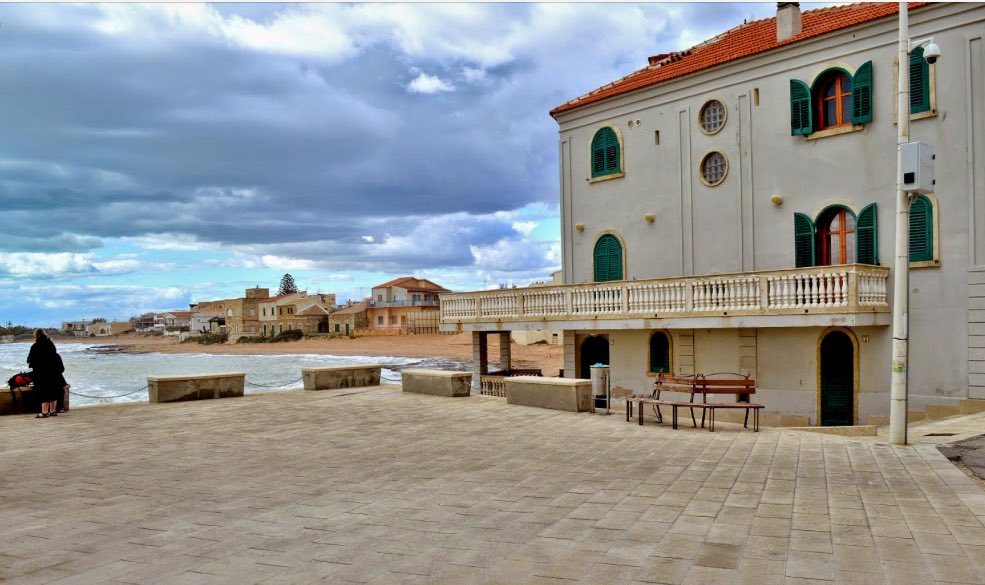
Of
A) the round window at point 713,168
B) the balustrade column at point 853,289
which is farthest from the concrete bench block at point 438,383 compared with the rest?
the round window at point 713,168

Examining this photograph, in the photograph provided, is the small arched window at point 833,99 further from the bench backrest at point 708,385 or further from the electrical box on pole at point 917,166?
the bench backrest at point 708,385

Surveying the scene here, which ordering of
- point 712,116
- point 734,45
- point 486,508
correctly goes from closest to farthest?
point 486,508 → point 712,116 → point 734,45

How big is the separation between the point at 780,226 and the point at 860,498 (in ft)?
44.9

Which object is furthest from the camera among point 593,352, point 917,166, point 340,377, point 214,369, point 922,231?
point 214,369

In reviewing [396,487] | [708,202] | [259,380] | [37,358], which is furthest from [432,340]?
[396,487]

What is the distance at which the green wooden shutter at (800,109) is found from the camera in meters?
18.3

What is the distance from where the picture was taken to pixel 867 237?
57.3 ft

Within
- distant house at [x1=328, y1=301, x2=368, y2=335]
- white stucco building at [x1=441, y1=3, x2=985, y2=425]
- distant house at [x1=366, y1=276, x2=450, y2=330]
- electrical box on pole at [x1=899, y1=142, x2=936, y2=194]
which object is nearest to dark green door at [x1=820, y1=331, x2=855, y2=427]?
white stucco building at [x1=441, y1=3, x2=985, y2=425]

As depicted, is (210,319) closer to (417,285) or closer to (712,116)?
(417,285)

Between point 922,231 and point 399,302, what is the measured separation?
84.9 m

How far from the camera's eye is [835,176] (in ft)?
59.3

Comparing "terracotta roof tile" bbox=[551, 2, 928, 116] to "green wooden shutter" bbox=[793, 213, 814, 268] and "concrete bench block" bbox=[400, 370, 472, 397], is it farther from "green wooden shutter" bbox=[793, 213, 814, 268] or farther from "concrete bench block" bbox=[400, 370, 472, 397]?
"concrete bench block" bbox=[400, 370, 472, 397]

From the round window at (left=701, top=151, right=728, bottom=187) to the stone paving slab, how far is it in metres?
10.9

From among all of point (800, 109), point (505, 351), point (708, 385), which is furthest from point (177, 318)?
point (708, 385)
